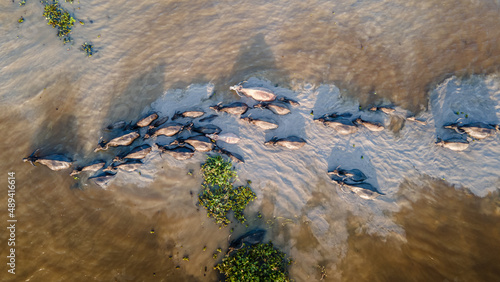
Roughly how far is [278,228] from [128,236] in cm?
833

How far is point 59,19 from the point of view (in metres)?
14.1

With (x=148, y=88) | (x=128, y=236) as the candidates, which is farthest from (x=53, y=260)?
(x=148, y=88)

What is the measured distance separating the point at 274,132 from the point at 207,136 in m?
3.80

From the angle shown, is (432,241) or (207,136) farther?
(207,136)

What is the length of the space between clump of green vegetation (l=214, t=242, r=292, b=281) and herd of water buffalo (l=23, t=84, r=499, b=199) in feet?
16.1

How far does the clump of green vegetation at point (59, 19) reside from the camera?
14.1 metres

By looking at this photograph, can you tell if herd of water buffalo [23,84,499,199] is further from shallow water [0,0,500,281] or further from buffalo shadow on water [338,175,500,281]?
buffalo shadow on water [338,175,500,281]

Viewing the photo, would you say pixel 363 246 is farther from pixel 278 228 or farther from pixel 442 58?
pixel 442 58

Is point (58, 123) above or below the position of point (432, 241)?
above

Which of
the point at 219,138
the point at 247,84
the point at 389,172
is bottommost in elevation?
the point at 389,172

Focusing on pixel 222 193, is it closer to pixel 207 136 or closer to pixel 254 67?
pixel 207 136

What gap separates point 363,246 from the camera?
12.9 m

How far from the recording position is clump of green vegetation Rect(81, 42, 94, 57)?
46.1ft

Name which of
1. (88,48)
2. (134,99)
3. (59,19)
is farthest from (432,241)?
(59,19)
